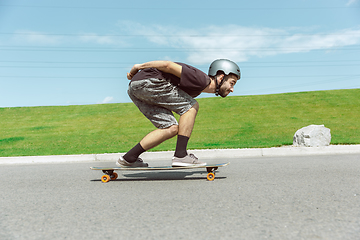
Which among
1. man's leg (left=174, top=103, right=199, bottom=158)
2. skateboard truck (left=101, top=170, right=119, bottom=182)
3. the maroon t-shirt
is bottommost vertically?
skateboard truck (left=101, top=170, right=119, bottom=182)

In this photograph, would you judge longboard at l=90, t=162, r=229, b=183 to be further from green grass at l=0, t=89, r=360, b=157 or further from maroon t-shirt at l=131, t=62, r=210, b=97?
green grass at l=0, t=89, r=360, b=157

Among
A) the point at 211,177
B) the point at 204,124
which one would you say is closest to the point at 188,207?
the point at 211,177

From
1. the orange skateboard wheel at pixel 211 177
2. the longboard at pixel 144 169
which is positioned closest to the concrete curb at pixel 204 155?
the longboard at pixel 144 169

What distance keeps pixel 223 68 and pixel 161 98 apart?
2.94ft

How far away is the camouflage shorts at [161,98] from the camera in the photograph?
4105mm

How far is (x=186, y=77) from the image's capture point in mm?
4027

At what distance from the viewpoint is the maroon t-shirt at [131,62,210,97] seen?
→ 13.2 ft

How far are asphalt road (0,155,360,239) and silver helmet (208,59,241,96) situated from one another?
1.37 m

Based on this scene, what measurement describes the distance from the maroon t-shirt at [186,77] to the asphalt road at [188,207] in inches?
47.2

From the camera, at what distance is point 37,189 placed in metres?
3.88

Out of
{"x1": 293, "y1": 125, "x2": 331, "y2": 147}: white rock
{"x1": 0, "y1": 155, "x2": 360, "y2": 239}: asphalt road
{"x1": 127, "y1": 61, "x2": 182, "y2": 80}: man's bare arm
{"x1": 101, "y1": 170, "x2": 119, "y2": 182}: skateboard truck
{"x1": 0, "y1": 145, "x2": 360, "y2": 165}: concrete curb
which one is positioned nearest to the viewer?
{"x1": 0, "y1": 155, "x2": 360, "y2": 239}: asphalt road

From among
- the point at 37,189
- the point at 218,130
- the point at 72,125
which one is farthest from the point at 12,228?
the point at 72,125

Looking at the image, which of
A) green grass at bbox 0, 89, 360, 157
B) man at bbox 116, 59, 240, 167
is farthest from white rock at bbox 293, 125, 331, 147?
man at bbox 116, 59, 240, 167

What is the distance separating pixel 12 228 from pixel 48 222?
240 millimetres
